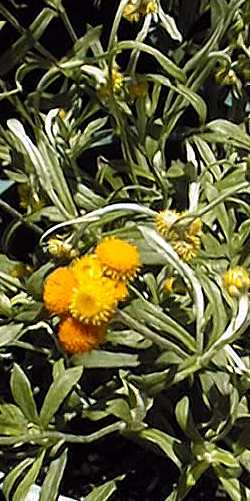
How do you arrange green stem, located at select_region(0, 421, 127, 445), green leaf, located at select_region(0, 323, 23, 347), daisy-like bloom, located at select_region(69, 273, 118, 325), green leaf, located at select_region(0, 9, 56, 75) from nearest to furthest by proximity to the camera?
daisy-like bloom, located at select_region(69, 273, 118, 325) < green stem, located at select_region(0, 421, 127, 445) < green leaf, located at select_region(0, 323, 23, 347) < green leaf, located at select_region(0, 9, 56, 75)

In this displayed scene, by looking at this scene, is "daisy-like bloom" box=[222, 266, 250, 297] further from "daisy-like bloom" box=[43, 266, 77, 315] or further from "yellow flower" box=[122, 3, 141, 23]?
"yellow flower" box=[122, 3, 141, 23]

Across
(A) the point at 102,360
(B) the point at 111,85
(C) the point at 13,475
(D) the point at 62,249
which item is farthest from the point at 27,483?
(B) the point at 111,85

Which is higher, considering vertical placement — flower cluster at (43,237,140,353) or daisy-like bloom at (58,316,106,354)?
flower cluster at (43,237,140,353)

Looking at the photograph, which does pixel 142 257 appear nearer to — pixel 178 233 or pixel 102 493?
pixel 178 233

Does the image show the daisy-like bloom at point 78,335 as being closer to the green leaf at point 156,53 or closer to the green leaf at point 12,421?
the green leaf at point 12,421

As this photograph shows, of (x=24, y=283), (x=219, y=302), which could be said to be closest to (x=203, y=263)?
(x=219, y=302)

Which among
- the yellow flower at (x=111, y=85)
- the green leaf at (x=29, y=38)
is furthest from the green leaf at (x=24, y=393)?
the green leaf at (x=29, y=38)

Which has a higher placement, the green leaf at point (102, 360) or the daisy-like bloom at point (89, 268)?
the daisy-like bloom at point (89, 268)

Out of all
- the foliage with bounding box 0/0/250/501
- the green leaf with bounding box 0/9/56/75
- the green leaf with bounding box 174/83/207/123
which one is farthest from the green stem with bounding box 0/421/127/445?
the green leaf with bounding box 0/9/56/75
